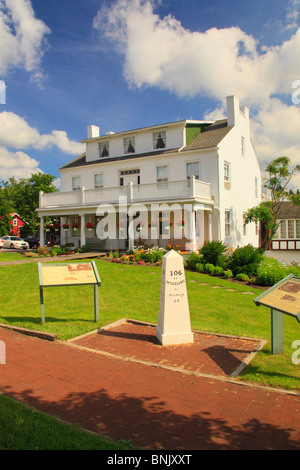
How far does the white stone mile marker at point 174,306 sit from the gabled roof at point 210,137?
52.1 feet

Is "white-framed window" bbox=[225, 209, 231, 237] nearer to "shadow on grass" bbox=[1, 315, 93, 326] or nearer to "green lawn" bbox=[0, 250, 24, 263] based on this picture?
"green lawn" bbox=[0, 250, 24, 263]

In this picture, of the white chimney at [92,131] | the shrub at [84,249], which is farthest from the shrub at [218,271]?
the white chimney at [92,131]

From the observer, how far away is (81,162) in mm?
28172

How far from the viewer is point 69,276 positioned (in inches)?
306

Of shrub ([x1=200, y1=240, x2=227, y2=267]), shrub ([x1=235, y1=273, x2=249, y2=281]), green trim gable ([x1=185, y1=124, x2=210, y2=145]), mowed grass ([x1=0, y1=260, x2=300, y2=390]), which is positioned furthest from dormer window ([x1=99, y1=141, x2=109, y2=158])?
shrub ([x1=235, y1=273, x2=249, y2=281])

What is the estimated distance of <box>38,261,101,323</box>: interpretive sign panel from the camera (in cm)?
758

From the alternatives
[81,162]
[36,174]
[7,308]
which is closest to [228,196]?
[81,162]

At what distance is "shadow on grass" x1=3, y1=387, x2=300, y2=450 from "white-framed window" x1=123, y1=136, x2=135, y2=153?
896 inches

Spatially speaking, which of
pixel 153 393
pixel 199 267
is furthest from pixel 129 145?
pixel 153 393

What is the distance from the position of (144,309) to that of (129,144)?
18508 millimetres

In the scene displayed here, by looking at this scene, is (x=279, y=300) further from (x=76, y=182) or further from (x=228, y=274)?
(x=76, y=182)
